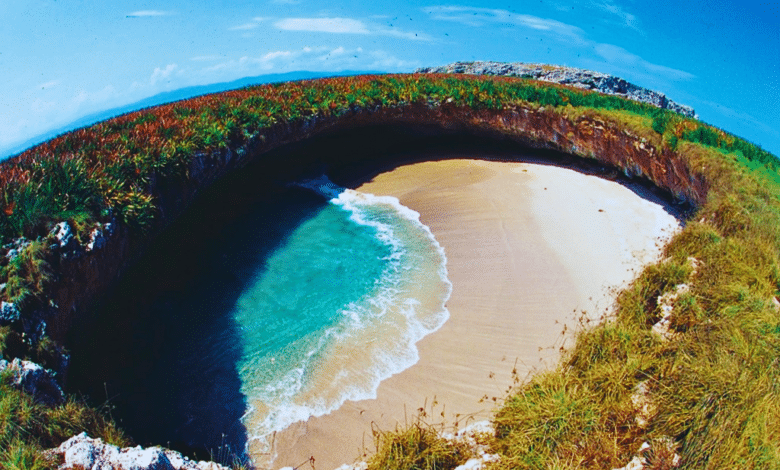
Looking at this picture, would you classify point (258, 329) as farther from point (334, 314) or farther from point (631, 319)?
point (631, 319)

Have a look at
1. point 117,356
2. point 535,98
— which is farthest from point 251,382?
point 535,98

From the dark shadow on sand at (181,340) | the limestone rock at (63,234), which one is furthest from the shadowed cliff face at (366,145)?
→ the dark shadow on sand at (181,340)

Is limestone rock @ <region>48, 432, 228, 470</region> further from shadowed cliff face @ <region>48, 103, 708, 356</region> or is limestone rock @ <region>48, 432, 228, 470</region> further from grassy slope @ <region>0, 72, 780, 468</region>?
shadowed cliff face @ <region>48, 103, 708, 356</region>

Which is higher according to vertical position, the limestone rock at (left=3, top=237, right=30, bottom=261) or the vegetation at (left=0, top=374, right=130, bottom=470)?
the limestone rock at (left=3, top=237, right=30, bottom=261)

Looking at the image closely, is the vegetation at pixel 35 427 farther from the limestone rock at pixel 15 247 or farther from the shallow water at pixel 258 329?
the limestone rock at pixel 15 247

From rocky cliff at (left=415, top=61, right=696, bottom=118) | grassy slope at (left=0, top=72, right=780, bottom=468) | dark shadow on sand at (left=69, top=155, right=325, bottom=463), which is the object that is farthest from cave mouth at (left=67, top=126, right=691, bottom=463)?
rocky cliff at (left=415, top=61, right=696, bottom=118)

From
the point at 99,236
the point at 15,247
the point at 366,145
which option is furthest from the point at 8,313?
the point at 366,145
